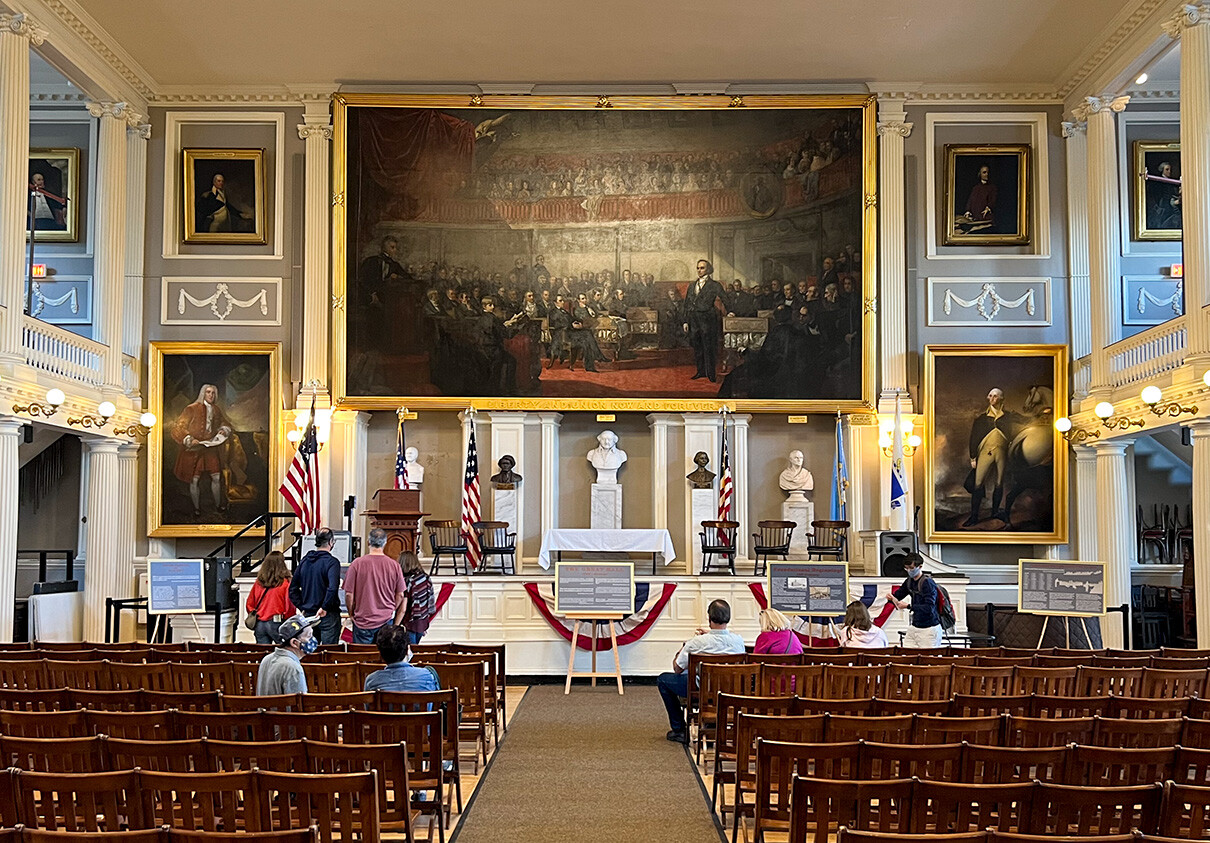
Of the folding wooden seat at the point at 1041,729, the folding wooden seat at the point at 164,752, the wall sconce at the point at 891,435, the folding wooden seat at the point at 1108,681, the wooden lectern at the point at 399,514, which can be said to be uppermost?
the wall sconce at the point at 891,435

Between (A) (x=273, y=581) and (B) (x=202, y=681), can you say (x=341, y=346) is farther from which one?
(B) (x=202, y=681)

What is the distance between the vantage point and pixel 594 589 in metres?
13.4

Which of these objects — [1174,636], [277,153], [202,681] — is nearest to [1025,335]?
[1174,636]

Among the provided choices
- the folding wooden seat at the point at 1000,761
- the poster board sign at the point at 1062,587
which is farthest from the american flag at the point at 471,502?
the folding wooden seat at the point at 1000,761

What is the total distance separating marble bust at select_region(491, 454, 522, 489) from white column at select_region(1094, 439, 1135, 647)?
29.8 feet

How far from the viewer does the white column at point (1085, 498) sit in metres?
18.3

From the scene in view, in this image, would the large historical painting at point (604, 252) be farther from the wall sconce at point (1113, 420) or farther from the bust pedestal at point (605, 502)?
the wall sconce at point (1113, 420)

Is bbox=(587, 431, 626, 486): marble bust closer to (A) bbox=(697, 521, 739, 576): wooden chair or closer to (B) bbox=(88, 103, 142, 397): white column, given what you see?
(A) bbox=(697, 521, 739, 576): wooden chair

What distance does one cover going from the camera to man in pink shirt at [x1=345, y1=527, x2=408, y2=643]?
1013 centimetres

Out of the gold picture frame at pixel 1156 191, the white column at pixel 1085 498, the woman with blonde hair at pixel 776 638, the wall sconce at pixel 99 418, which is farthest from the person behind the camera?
the gold picture frame at pixel 1156 191

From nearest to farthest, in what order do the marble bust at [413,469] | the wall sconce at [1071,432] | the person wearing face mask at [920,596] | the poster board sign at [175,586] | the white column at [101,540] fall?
the person wearing face mask at [920,596] → the poster board sign at [175,586] → the white column at [101,540] → the wall sconce at [1071,432] → the marble bust at [413,469]

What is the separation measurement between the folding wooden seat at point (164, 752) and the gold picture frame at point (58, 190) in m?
17.1

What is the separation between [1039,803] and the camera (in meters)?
4.22

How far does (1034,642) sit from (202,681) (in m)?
12.3
